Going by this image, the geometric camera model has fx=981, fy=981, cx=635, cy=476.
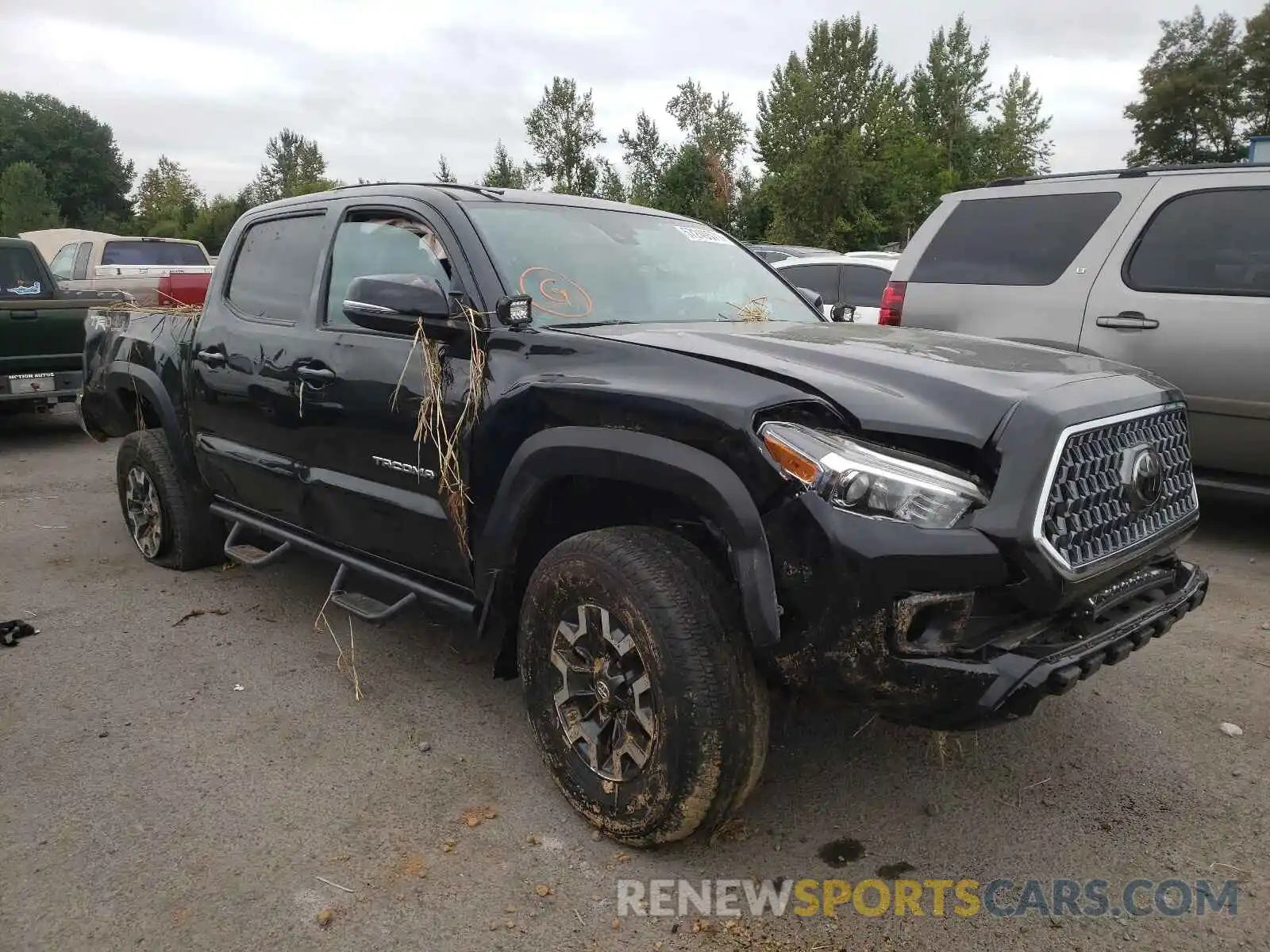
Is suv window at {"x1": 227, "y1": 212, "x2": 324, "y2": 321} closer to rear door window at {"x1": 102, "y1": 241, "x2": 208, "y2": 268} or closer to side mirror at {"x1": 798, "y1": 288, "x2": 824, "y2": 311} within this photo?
side mirror at {"x1": 798, "y1": 288, "x2": 824, "y2": 311}

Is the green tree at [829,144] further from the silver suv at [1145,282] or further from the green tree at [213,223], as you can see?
the green tree at [213,223]

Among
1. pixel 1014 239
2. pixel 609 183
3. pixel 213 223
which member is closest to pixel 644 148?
pixel 609 183

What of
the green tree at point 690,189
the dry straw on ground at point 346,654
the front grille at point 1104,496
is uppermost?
the green tree at point 690,189

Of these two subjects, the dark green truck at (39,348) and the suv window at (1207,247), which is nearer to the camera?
the suv window at (1207,247)

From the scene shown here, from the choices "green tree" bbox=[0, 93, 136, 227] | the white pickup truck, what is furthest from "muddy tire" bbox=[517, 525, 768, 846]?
"green tree" bbox=[0, 93, 136, 227]

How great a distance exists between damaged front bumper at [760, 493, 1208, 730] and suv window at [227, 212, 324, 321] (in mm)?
2603

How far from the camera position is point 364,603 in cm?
365

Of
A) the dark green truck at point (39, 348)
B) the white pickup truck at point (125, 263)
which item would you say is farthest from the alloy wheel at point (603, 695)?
the white pickup truck at point (125, 263)

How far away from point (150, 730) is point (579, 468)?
1.97 metres

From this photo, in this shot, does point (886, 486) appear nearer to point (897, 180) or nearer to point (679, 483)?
point (679, 483)

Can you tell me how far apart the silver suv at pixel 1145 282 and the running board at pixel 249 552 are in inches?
153

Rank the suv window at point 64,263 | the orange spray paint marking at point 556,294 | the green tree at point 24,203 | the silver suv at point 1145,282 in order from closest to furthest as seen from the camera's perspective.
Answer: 1. the orange spray paint marking at point 556,294
2. the silver suv at point 1145,282
3. the suv window at point 64,263
4. the green tree at point 24,203

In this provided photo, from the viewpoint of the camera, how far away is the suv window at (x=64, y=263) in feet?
53.5

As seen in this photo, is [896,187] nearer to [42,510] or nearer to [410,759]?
[42,510]
